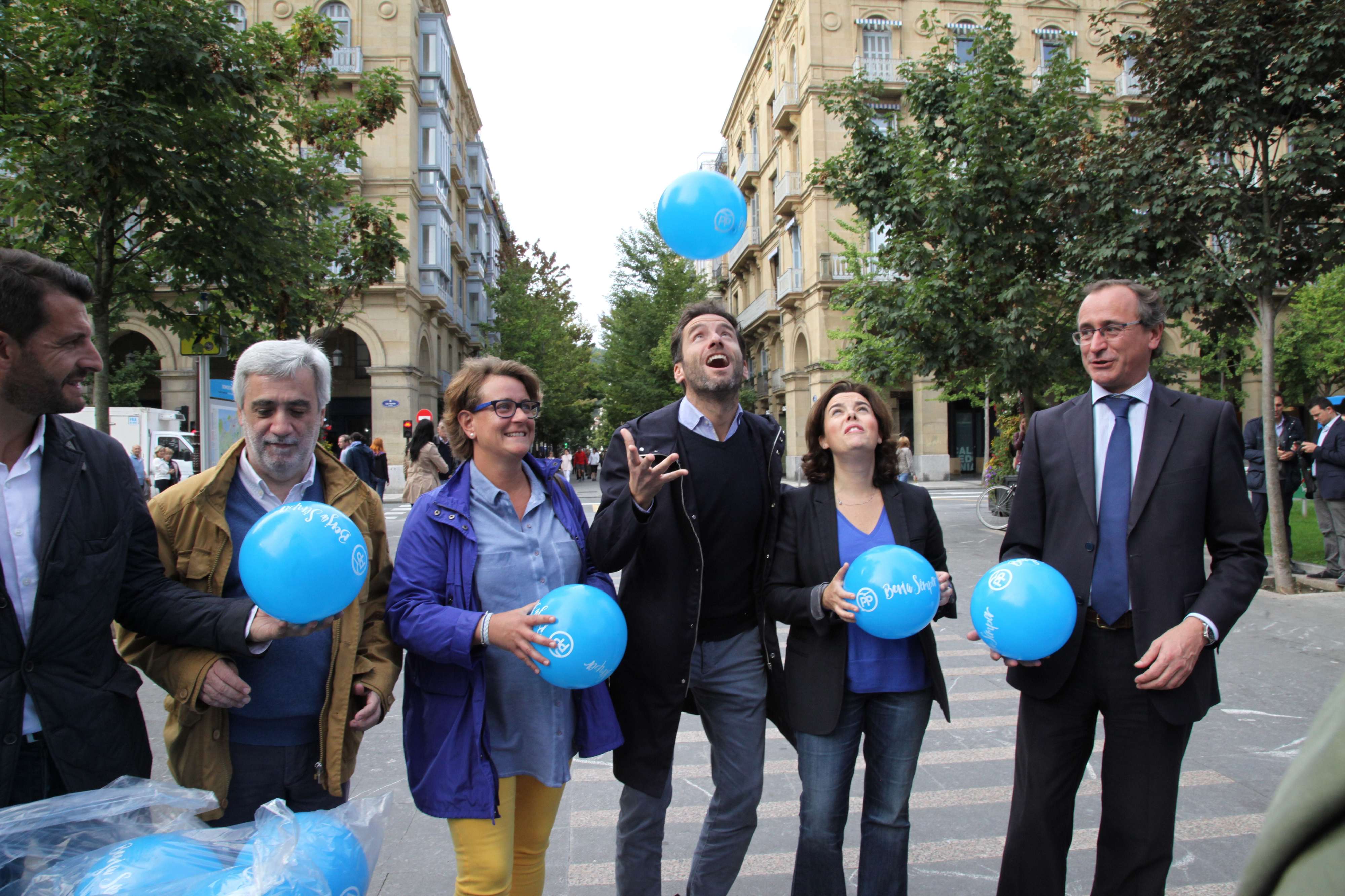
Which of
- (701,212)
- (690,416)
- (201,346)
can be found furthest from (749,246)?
(690,416)

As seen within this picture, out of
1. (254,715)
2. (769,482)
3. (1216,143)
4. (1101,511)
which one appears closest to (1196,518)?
(1101,511)

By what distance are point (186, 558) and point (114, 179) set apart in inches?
229

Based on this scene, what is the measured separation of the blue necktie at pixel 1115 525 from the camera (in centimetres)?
259

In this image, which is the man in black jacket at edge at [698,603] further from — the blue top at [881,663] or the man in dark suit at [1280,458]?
the man in dark suit at [1280,458]

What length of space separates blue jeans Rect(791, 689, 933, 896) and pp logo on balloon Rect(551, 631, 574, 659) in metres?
1.00

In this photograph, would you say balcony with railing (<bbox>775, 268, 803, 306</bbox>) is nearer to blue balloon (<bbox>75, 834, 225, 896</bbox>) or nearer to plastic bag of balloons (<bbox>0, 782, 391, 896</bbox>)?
plastic bag of balloons (<bbox>0, 782, 391, 896</bbox>)

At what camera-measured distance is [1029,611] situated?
2480 millimetres

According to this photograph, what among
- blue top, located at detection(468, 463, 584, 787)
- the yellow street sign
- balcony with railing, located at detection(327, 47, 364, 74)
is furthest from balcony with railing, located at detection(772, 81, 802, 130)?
blue top, located at detection(468, 463, 584, 787)

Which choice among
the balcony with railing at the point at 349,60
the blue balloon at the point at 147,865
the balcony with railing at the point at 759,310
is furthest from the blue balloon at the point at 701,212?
the balcony with railing at the point at 759,310

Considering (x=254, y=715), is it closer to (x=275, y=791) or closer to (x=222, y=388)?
(x=275, y=791)

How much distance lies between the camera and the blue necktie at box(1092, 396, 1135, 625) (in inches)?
102

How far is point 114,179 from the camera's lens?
255 inches

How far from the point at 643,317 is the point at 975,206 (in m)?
26.5

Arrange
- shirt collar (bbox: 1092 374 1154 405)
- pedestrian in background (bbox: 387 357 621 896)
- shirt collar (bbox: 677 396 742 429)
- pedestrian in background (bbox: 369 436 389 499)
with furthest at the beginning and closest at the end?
pedestrian in background (bbox: 369 436 389 499) < shirt collar (bbox: 677 396 742 429) < shirt collar (bbox: 1092 374 1154 405) < pedestrian in background (bbox: 387 357 621 896)
